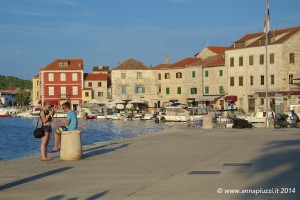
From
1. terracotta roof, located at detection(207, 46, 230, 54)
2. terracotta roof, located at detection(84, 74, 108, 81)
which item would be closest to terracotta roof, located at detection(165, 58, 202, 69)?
terracotta roof, located at detection(207, 46, 230, 54)

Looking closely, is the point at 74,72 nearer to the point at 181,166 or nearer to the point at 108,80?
the point at 108,80

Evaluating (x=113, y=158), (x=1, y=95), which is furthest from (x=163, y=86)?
(x=1, y=95)

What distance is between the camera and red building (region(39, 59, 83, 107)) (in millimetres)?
110812

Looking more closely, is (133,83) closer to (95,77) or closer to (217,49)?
(95,77)

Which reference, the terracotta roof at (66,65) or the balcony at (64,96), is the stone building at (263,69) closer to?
the terracotta roof at (66,65)

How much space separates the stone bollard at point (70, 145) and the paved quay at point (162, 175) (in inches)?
13.3

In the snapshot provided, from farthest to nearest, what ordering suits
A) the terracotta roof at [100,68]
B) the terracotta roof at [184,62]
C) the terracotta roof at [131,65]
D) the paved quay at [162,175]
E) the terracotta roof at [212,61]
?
the terracotta roof at [100,68]
the terracotta roof at [131,65]
the terracotta roof at [184,62]
the terracotta roof at [212,61]
the paved quay at [162,175]

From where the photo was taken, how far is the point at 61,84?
111125 millimetres

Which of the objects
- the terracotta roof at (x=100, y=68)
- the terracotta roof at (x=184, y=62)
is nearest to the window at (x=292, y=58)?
→ the terracotta roof at (x=184, y=62)

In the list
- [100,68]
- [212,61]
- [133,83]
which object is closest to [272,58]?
[212,61]

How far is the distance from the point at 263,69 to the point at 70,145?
206ft

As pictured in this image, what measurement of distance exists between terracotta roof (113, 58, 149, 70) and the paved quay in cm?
8584

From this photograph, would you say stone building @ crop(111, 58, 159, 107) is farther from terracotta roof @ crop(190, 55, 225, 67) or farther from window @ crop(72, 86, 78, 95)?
terracotta roof @ crop(190, 55, 225, 67)

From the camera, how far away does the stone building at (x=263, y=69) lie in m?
73.7
